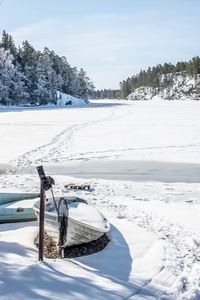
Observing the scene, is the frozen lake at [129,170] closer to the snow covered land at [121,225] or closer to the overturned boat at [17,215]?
the snow covered land at [121,225]

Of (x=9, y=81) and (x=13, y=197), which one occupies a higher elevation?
(x=9, y=81)

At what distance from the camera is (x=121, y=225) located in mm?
9828

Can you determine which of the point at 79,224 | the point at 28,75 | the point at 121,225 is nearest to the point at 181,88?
the point at 28,75

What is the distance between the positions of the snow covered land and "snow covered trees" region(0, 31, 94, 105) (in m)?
58.8

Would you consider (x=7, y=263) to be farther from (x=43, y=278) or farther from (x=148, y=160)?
(x=148, y=160)

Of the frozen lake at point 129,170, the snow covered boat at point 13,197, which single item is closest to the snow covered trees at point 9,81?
the frozen lake at point 129,170

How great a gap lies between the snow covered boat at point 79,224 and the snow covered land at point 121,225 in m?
0.40

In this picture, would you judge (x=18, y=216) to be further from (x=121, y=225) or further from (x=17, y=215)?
(x=121, y=225)

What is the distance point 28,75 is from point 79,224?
85.2m

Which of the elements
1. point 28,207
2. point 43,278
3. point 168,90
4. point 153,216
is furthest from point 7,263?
point 168,90

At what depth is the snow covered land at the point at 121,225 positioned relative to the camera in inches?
242

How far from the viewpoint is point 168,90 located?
19688cm

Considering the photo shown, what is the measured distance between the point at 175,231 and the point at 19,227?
349cm

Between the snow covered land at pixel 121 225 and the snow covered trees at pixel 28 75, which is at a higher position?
the snow covered trees at pixel 28 75
